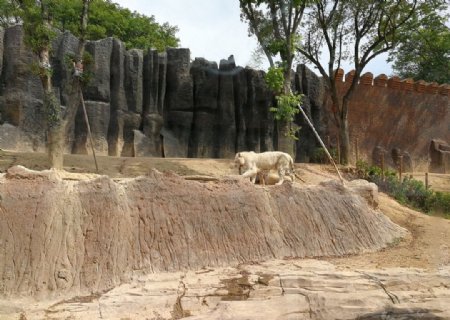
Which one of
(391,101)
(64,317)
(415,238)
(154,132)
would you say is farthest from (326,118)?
(64,317)

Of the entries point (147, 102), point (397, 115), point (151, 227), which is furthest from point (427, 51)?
point (151, 227)

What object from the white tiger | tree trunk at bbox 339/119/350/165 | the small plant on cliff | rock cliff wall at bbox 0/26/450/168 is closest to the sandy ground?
the white tiger

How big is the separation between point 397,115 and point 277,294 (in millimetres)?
15179

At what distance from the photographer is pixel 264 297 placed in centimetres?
711

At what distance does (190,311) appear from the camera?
6797mm

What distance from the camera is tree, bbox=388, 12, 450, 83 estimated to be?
18250 mm

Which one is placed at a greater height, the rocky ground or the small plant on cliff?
the small plant on cliff

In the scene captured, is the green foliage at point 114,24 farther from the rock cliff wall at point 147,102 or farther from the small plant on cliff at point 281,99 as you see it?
the small plant on cliff at point 281,99

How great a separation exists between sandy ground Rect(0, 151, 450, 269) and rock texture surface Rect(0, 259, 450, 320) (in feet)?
1.99

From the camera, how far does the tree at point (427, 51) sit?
18.2 metres

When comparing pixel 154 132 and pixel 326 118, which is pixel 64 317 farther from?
pixel 326 118

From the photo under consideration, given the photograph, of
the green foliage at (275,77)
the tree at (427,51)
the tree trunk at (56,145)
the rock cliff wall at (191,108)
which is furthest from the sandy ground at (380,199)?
the tree at (427,51)

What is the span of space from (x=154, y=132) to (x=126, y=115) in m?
1.09

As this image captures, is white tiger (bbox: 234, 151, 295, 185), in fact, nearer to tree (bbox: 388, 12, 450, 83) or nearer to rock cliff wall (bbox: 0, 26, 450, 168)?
rock cliff wall (bbox: 0, 26, 450, 168)
